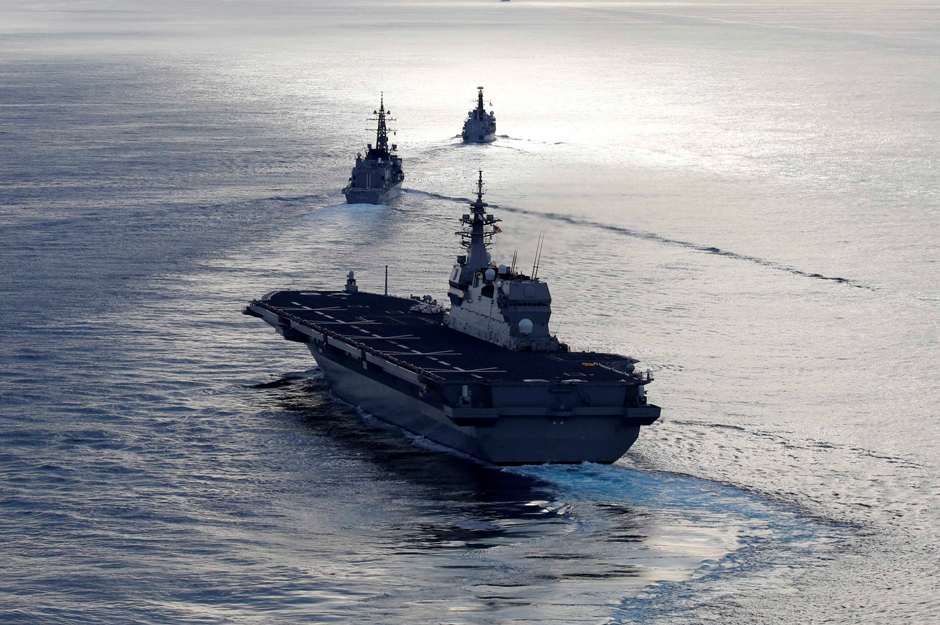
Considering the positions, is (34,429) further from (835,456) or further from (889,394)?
(889,394)

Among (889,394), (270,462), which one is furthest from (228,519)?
(889,394)

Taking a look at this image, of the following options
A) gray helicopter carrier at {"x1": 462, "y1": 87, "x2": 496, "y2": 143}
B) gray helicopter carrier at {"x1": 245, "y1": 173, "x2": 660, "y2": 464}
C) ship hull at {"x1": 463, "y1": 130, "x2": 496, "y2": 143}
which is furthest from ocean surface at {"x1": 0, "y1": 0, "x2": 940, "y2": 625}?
gray helicopter carrier at {"x1": 462, "y1": 87, "x2": 496, "y2": 143}

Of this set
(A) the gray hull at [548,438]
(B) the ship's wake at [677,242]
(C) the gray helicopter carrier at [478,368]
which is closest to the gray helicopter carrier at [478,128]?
(B) the ship's wake at [677,242]

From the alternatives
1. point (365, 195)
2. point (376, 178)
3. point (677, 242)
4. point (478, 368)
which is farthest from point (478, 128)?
point (478, 368)

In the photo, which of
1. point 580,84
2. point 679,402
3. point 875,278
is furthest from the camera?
point 580,84

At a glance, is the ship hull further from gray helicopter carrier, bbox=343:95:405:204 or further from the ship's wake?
the ship's wake
